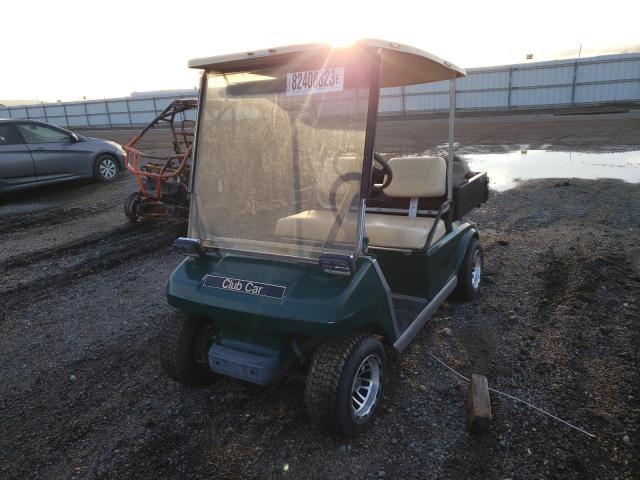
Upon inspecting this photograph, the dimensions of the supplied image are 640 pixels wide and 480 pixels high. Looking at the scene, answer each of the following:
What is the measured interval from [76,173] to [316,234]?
8886 millimetres

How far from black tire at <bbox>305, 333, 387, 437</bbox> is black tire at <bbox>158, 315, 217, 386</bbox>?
0.88 meters

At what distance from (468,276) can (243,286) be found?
228 cm

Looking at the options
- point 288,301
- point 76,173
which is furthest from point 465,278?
point 76,173

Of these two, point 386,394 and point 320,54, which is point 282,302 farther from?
point 320,54

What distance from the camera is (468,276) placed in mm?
4008

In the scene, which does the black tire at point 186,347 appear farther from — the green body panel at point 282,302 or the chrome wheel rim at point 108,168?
the chrome wheel rim at point 108,168

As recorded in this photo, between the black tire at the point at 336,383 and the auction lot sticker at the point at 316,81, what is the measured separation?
136cm

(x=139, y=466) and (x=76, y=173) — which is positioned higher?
(x=76, y=173)

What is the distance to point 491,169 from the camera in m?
10.7

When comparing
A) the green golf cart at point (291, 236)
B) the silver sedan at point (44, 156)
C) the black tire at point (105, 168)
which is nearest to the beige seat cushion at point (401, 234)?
the green golf cart at point (291, 236)

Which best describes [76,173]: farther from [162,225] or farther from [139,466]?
[139,466]

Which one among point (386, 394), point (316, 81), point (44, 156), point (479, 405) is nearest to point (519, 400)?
point (479, 405)

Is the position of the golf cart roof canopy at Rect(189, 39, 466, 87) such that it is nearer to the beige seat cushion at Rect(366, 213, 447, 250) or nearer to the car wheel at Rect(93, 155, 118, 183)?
the beige seat cushion at Rect(366, 213, 447, 250)

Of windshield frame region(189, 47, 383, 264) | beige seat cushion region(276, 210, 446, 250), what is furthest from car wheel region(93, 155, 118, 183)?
windshield frame region(189, 47, 383, 264)
